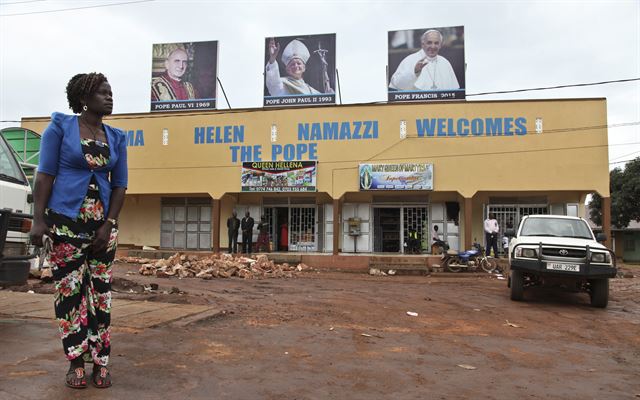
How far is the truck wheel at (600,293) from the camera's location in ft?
28.6

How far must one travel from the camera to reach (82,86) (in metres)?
3.13

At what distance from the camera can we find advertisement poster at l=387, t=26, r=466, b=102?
19.3 meters

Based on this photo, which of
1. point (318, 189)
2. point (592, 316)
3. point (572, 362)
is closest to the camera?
point (572, 362)

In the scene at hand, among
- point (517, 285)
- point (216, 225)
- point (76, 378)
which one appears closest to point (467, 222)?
point (517, 285)

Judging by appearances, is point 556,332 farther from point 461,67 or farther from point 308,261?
point 461,67

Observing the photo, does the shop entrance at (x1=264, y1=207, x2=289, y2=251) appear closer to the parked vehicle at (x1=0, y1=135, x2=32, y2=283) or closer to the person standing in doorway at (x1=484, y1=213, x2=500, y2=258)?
the person standing in doorway at (x1=484, y1=213, x2=500, y2=258)

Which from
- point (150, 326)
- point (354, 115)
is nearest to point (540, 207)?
point (354, 115)

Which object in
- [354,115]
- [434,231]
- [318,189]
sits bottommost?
[434,231]

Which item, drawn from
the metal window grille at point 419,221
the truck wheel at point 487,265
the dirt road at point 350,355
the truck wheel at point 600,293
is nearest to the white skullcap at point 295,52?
the metal window grille at point 419,221

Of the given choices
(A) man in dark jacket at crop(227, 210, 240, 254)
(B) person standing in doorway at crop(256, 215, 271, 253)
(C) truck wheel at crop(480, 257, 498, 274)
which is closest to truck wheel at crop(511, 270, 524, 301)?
(C) truck wheel at crop(480, 257, 498, 274)

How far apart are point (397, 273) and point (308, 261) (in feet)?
10.6

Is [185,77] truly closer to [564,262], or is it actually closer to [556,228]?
[556,228]

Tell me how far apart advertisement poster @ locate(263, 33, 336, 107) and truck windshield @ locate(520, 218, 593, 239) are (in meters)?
11.8

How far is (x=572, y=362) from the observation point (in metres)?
4.55
